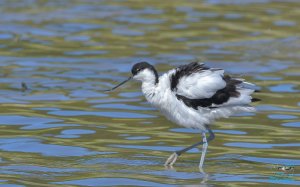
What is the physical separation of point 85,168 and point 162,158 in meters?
1.12

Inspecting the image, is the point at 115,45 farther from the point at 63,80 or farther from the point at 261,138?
the point at 261,138

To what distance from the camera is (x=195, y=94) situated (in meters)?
10.8

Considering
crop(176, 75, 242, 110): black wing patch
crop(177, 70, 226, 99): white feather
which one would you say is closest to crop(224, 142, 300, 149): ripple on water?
crop(176, 75, 242, 110): black wing patch

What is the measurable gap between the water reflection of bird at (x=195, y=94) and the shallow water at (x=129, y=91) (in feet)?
1.94

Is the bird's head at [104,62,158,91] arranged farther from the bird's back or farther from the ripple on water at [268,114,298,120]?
the ripple on water at [268,114,298,120]

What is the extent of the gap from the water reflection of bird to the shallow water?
592 mm

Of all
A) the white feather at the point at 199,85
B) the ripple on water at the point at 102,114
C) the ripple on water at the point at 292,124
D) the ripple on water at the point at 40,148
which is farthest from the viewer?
the ripple on water at the point at 102,114

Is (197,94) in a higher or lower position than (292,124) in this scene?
higher

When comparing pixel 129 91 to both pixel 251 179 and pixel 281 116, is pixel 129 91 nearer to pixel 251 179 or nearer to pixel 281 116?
pixel 281 116

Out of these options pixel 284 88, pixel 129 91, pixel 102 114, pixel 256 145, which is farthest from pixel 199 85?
pixel 129 91

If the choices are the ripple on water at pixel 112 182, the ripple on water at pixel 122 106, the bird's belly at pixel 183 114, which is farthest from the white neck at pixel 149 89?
the ripple on water at pixel 122 106

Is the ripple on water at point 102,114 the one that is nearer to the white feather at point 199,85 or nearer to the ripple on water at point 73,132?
the ripple on water at point 73,132

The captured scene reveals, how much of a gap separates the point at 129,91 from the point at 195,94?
4911mm

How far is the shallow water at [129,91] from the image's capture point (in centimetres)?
1080
